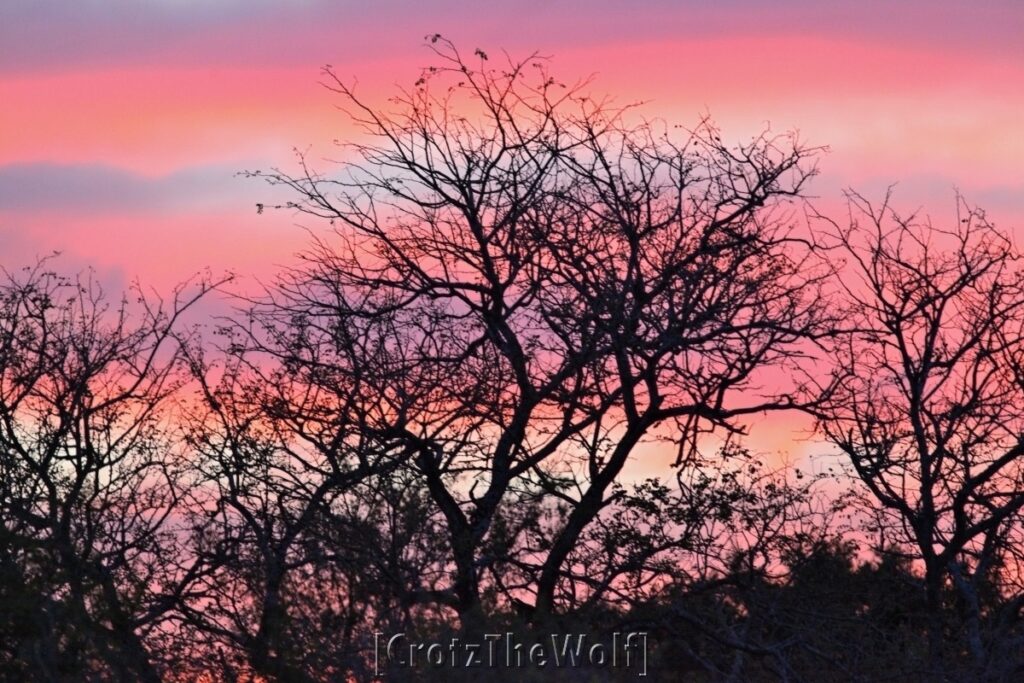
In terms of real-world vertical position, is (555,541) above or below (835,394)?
below

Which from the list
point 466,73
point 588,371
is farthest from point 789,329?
point 466,73

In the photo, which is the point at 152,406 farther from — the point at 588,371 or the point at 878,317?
the point at 878,317

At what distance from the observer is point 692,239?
14.9m

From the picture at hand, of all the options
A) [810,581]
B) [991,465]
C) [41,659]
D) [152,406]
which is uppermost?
[152,406]

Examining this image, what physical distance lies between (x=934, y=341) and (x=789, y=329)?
10.8 feet

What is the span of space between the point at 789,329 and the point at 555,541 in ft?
11.3

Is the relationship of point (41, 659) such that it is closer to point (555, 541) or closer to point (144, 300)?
point (555, 541)

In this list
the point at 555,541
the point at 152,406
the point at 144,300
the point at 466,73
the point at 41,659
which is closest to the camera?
the point at 41,659

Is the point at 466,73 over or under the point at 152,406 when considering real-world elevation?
over

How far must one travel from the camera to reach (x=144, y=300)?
2147cm

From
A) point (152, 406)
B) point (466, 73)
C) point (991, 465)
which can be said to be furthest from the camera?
point (152, 406)

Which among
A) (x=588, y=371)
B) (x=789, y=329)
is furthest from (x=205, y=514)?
(x=789, y=329)

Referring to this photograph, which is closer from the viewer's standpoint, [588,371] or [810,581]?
[588,371]

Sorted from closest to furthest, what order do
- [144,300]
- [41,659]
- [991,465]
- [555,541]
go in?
[41,659]
[555,541]
[991,465]
[144,300]
